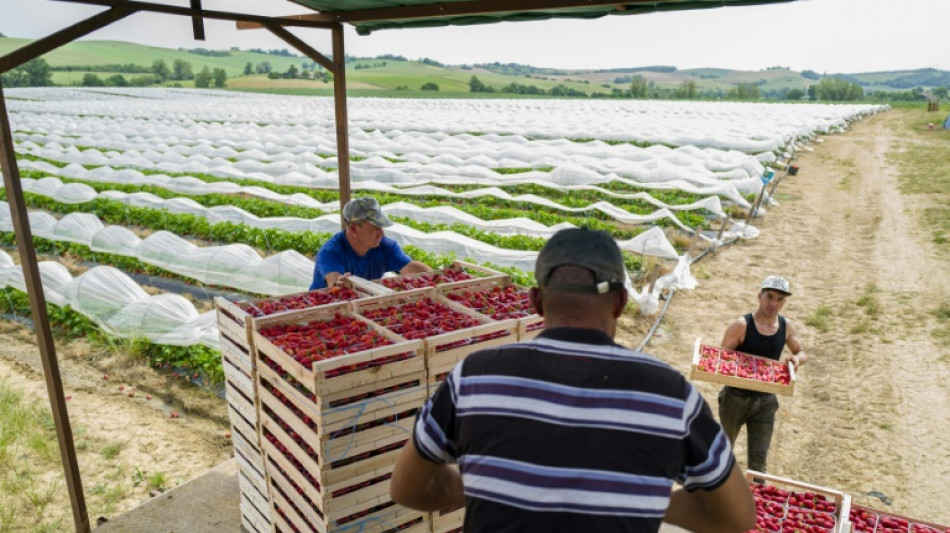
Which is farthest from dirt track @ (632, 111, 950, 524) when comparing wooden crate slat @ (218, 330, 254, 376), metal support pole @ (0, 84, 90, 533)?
metal support pole @ (0, 84, 90, 533)

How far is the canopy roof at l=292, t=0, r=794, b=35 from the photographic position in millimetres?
4516

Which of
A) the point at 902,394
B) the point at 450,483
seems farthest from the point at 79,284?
the point at 902,394

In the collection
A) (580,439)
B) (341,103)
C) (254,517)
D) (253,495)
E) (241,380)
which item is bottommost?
(254,517)

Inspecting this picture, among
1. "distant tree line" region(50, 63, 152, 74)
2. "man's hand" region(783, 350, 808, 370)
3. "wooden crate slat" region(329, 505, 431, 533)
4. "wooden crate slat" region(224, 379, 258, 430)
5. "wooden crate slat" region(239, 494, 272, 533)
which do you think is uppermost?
"distant tree line" region(50, 63, 152, 74)

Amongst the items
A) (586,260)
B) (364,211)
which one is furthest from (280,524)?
(586,260)

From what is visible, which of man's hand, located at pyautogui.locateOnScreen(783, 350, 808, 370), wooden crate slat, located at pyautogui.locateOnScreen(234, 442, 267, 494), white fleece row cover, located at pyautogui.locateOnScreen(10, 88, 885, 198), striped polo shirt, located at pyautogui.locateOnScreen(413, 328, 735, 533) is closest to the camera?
striped polo shirt, located at pyautogui.locateOnScreen(413, 328, 735, 533)

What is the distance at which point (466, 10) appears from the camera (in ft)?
16.8

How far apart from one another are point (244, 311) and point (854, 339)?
8601mm

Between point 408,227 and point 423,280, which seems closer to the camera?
point 423,280

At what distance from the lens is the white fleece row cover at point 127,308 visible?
783cm

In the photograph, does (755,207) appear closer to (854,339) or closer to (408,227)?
(854,339)

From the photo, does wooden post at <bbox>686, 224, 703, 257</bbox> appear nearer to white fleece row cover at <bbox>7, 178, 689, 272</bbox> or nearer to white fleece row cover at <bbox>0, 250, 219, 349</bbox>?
white fleece row cover at <bbox>7, 178, 689, 272</bbox>

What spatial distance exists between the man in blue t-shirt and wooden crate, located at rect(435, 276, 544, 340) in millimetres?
654

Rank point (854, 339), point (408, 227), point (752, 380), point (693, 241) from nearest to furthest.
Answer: point (752, 380)
point (854, 339)
point (408, 227)
point (693, 241)
